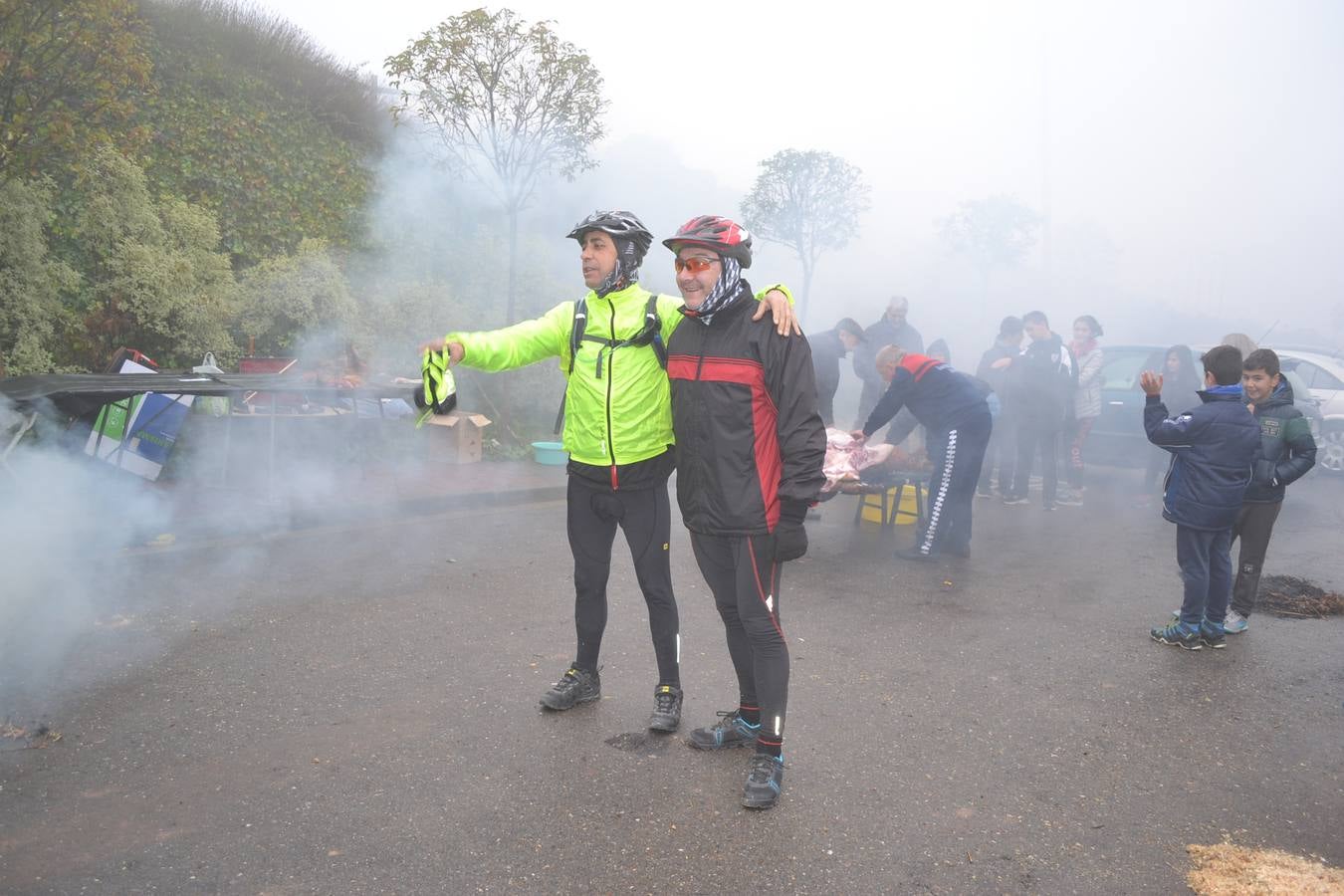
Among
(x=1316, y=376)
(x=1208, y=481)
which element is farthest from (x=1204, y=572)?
(x=1316, y=376)

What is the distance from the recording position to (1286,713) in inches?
157

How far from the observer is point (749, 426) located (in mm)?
3031

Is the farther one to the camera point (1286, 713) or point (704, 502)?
point (1286, 713)

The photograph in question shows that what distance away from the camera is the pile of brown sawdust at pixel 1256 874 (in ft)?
8.53

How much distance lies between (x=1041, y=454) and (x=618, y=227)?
7.03m

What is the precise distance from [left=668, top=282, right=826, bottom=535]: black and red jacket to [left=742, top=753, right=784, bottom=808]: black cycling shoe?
0.82m

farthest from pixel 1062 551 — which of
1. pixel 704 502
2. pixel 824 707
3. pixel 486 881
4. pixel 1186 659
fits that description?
pixel 486 881

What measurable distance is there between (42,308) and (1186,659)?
33.5 ft

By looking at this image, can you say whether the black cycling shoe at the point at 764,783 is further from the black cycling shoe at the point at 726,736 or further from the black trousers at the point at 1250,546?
the black trousers at the point at 1250,546

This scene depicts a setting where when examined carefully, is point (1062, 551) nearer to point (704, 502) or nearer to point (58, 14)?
point (704, 502)

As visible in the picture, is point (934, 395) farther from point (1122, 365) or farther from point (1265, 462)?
point (1122, 365)

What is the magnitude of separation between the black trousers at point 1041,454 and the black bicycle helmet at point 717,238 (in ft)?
21.7

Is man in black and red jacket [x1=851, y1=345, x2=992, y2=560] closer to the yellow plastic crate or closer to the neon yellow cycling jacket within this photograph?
the yellow plastic crate

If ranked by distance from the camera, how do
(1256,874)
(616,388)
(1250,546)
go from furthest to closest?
1. (1250,546)
2. (616,388)
3. (1256,874)
